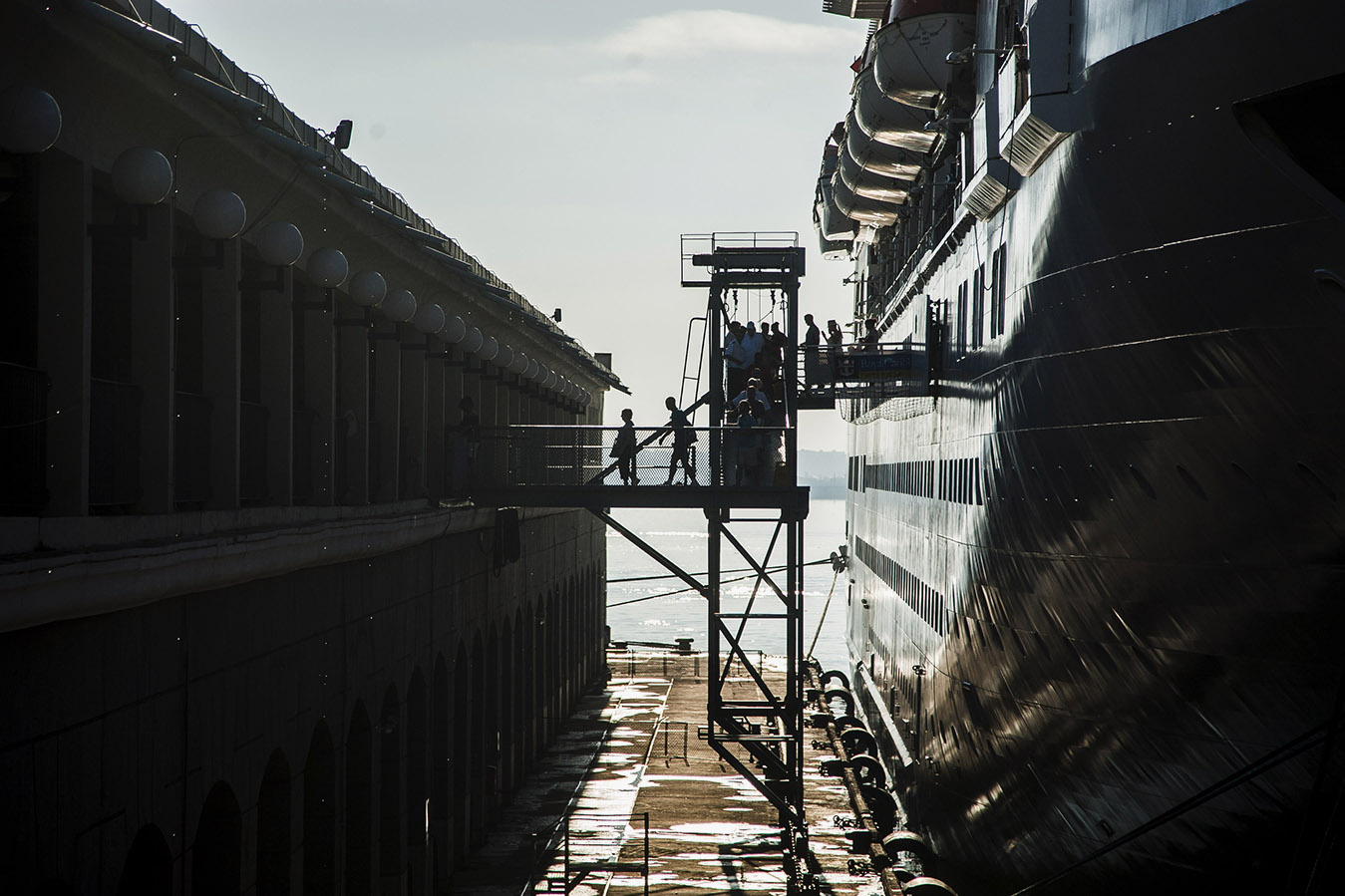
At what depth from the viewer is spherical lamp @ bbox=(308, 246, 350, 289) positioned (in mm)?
15789

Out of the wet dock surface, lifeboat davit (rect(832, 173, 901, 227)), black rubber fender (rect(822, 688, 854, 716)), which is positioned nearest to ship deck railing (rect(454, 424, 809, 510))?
the wet dock surface

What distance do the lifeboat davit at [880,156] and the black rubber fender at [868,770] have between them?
477 inches

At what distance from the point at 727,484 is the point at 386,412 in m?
5.19

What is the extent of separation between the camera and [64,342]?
10398mm

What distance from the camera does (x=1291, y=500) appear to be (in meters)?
11.8

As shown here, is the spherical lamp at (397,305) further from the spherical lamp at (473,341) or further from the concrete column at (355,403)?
the spherical lamp at (473,341)

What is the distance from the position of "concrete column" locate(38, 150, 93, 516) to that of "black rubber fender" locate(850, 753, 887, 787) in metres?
22.9

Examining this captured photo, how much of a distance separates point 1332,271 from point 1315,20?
1.77 m

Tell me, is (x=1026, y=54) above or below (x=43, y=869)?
above

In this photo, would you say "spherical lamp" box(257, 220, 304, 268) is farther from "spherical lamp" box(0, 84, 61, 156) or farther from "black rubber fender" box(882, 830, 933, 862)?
"black rubber fender" box(882, 830, 933, 862)

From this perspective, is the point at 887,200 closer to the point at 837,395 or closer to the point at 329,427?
the point at 837,395

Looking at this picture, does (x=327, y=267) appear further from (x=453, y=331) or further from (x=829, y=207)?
(x=829, y=207)

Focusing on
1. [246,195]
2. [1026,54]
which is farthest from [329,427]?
[1026,54]

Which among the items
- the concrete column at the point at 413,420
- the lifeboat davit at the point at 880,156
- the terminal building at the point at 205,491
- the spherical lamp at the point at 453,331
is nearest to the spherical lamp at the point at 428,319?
the terminal building at the point at 205,491
